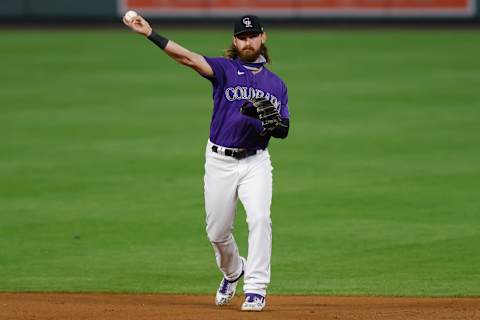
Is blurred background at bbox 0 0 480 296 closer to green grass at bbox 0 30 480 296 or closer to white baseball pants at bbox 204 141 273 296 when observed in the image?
green grass at bbox 0 30 480 296

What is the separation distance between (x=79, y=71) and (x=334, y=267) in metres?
14.3

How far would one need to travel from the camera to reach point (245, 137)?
25.1 feet

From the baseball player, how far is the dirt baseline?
37 cm

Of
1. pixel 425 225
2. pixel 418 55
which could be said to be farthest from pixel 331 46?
pixel 425 225

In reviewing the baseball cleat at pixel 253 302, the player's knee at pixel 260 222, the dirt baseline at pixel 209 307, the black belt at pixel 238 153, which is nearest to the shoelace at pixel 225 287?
the dirt baseline at pixel 209 307

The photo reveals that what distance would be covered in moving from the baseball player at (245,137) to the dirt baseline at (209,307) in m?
0.37

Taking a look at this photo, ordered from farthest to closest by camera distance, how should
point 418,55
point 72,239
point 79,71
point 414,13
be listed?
1. point 414,13
2. point 418,55
3. point 79,71
4. point 72,239

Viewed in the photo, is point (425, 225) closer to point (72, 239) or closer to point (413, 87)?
point (72, 239)

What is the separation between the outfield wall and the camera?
30500 millimetres

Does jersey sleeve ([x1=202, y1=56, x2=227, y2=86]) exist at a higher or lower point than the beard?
lower

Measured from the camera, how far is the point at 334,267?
9609 millimetres

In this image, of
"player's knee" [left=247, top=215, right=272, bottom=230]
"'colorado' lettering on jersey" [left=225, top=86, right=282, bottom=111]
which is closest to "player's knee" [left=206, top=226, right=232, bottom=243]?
"player's knee" [left=247, top=215, right=272, bottom=230]

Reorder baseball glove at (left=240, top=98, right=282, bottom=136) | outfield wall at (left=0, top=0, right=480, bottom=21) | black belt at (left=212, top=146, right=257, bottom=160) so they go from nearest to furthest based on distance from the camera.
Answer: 1. baseball glove at (left=240, top=98, right=282, bottom=136)
2. black belt at (left=212, top=146, right=257, bottom=160)
3. outfield wall at (left=0, top=0, right=480, bottom=21)

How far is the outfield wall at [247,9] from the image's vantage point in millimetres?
30500
